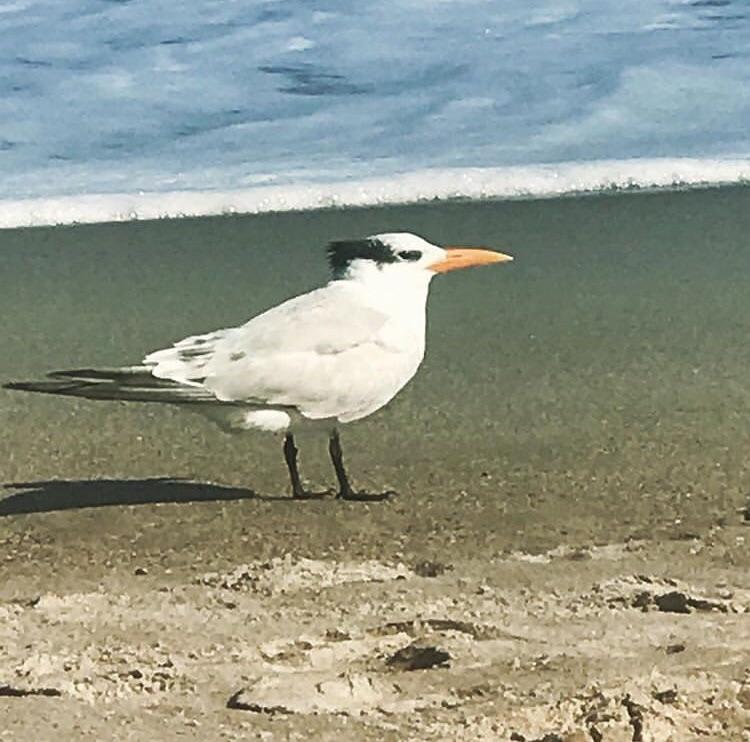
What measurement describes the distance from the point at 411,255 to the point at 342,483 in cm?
75

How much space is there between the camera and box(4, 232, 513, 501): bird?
14.1 ft

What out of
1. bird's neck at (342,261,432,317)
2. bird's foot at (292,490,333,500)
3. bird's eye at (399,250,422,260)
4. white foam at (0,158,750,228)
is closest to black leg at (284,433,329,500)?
bird's foot at (292,490,333,500)

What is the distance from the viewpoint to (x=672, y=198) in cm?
854

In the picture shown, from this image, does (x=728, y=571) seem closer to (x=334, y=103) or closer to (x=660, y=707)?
(x=660, y=707)

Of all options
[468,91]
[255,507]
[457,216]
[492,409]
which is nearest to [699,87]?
[468,91]

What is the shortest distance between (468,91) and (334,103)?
95cm

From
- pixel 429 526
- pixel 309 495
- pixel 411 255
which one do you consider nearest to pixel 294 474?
pixel 309 495

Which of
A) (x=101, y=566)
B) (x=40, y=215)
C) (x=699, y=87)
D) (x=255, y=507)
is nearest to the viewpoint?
(x=101, y=566)

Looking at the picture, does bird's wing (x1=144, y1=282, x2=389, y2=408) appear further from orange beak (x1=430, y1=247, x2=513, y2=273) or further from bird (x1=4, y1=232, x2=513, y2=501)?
orange beak (x1=430, y1=247, x2=513, y2=273)

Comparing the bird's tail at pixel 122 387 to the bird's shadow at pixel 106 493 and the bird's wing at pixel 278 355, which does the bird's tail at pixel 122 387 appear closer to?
the bird's wing at pixel 278 355

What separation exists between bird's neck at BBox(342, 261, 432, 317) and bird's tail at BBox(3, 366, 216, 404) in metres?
0.60

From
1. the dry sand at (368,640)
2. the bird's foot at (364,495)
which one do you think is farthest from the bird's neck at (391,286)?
the dry sand at (368,640)

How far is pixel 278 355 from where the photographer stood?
4.39 m

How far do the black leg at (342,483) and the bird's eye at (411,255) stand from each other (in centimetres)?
56
